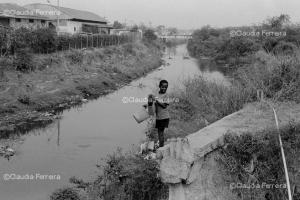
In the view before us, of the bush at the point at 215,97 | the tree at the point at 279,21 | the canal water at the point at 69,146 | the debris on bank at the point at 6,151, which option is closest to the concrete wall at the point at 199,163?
the bush at the point at 215,97

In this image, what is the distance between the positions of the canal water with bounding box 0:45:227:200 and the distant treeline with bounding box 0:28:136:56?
6.06 metres

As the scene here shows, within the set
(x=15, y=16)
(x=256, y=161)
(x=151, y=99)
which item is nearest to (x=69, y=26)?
(x=15, y=16)

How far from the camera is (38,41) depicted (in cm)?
2625

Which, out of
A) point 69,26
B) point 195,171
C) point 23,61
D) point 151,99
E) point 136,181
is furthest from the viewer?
point 69,26

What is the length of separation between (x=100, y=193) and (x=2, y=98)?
11.3m

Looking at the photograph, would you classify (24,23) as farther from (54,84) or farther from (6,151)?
(6,151)

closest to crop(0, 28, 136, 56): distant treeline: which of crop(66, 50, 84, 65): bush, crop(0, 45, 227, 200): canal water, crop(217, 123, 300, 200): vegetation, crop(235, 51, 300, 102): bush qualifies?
crop(66, 50, 84, 65): bush

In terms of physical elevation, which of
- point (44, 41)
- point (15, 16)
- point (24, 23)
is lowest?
point (44, 41)

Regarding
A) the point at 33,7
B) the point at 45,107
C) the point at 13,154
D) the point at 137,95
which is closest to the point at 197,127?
the point at 13,154

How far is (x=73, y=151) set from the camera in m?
13.4

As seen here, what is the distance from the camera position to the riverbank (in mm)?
17562

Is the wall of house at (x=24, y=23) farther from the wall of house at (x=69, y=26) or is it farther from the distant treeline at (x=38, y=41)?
the distant treeline at (x=38, y=41)

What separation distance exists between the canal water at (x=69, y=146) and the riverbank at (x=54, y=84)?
101 centimetres

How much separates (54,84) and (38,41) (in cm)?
493
